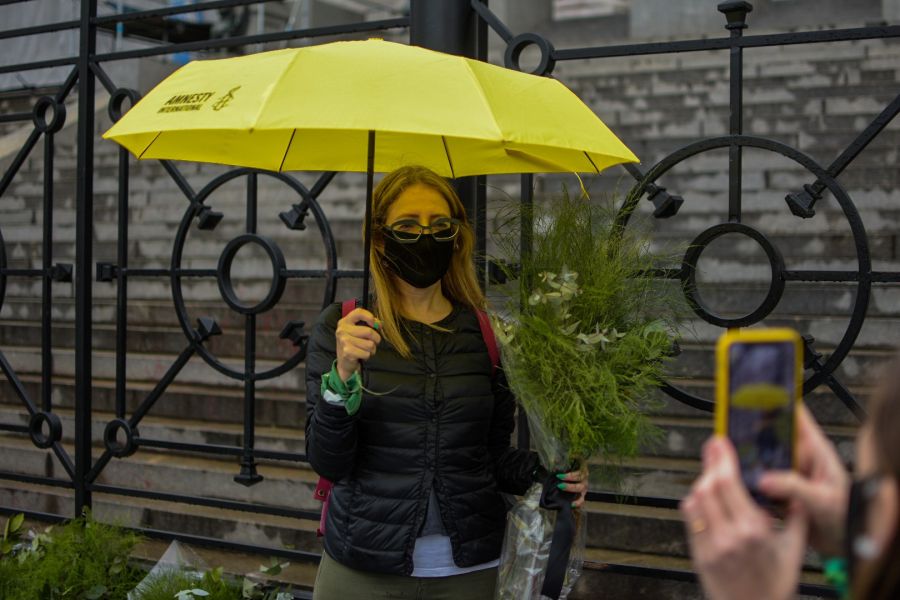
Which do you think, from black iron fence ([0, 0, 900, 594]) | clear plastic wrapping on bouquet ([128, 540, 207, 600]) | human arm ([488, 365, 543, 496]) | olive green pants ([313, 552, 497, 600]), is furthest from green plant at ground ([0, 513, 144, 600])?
human arm ([488, 365, 543, 496])

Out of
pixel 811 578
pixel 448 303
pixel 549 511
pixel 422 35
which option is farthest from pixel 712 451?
pixel 811 578

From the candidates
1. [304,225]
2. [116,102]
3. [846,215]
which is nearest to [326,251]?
[304,225]

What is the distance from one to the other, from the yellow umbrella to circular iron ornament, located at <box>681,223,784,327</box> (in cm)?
48

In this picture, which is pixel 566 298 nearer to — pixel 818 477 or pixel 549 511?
pixel 549 511

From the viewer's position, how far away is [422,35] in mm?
3572

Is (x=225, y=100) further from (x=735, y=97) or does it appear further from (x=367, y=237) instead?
(x=735, y=97)

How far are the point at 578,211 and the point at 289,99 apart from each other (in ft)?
2.56

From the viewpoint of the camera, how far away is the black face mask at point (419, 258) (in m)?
2.74

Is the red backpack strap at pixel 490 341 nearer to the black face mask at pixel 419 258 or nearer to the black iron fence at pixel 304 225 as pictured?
the black face mask at pixel 419 258

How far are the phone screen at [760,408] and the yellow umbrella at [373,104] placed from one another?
3.61ft

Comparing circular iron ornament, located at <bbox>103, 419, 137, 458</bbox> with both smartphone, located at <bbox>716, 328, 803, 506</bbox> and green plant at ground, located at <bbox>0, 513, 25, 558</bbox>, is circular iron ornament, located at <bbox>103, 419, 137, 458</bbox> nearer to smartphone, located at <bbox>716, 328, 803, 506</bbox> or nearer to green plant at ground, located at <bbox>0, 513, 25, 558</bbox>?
green plant at ground, located at <bbox>0, 513, 25, 558</bbox>

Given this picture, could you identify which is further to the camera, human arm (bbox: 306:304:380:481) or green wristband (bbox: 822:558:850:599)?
human arm (bbox: 306:304:380:481)

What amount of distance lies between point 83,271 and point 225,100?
6.94 ft

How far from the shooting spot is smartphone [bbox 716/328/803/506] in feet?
4.11
